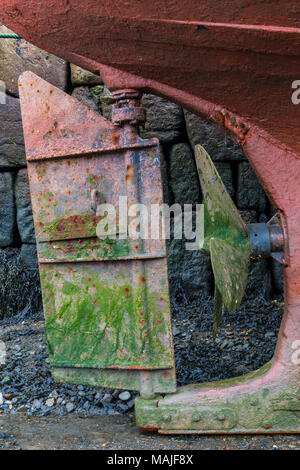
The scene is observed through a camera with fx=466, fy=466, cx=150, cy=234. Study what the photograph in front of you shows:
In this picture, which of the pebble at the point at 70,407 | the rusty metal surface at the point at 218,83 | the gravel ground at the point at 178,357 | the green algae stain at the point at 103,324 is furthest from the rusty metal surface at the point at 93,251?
the gravel ground at the point at 178,357

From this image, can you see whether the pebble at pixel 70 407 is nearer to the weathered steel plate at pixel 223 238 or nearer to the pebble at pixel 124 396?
the pebble at pixel 124 396

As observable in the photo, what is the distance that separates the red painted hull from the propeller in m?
0.40

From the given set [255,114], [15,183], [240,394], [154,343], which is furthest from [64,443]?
[15,183]

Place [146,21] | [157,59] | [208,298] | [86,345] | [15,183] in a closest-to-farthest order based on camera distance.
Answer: [146,21] → [157,59] → [86,345] → [208,298] → [15,183]

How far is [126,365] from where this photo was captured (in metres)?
2.56

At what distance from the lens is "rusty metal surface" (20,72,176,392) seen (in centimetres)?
253

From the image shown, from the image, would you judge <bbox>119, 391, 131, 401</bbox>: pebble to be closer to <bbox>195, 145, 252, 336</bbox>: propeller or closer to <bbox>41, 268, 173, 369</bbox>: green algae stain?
<bbox>41, 268, 173, 369</bbox>: green algae stain

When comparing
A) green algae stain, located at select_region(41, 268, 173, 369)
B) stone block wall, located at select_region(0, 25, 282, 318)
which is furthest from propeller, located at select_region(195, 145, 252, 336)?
stone block wall, located at select_region(0, 25, 282, 318)

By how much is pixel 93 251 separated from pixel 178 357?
4.52 ft

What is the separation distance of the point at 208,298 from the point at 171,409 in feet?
7.50

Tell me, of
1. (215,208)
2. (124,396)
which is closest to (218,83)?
(215,208)

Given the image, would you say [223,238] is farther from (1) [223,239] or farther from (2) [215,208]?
(2) [215,208]

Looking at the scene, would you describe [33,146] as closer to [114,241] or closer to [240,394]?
[114,241]

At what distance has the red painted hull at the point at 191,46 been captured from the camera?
2.23 m
